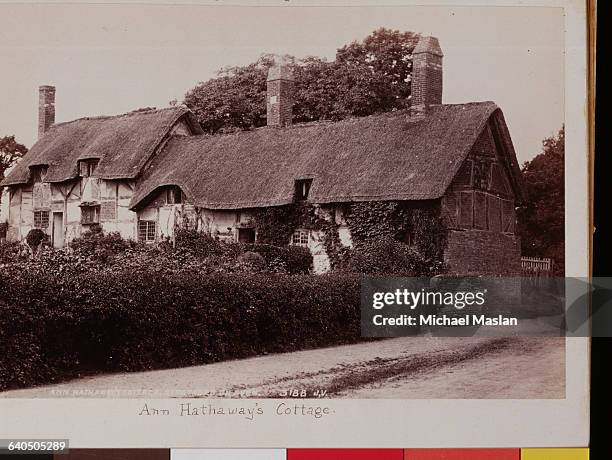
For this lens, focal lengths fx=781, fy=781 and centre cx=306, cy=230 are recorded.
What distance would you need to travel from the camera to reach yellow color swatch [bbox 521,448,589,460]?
3.74 m

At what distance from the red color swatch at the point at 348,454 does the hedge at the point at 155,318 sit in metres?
0.54

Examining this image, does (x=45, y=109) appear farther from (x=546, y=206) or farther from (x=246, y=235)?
(x=546, y=206)

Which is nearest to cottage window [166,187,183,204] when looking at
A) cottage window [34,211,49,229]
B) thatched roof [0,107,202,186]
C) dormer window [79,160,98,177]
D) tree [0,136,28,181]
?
thatched roof [0,107,202,186]

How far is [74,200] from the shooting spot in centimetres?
422

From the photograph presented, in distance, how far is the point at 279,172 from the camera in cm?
432

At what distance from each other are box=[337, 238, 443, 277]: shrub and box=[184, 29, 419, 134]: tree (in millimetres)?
714

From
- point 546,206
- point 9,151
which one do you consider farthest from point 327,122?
point 9,151

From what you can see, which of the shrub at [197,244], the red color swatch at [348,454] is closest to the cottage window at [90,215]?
the shrub at [197,244]

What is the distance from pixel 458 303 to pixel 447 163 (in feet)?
2.50

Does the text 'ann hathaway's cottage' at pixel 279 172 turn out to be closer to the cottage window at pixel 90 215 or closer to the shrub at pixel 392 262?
the cottage window at pixel 90 215

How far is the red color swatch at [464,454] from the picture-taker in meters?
3.74

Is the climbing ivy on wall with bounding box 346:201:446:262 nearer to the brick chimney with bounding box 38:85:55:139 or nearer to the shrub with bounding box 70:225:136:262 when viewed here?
the shrub with bounding box 70:225:136:262

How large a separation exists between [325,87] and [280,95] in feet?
0.84

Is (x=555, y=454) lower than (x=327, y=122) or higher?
lower
